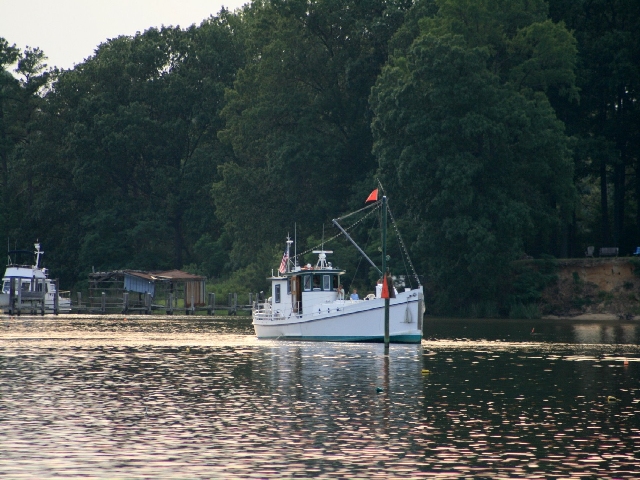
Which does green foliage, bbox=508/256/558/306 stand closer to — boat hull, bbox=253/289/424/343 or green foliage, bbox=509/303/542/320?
green foliage, bbox=509/303/542/320

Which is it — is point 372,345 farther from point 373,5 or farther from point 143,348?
point 373,5

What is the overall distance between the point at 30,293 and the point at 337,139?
33437 mm

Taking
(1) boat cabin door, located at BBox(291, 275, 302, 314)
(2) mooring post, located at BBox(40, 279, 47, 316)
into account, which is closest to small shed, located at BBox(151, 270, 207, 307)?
(2) mooring post, located at BBox(40, 279, 47, 316)

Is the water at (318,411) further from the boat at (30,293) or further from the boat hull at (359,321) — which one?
the boat at (30,293)

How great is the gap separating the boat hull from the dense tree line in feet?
83.0

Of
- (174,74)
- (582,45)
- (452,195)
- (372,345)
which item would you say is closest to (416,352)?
(372,345)

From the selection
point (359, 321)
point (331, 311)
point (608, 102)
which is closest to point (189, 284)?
point (608, 102)

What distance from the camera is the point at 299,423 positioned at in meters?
29.3

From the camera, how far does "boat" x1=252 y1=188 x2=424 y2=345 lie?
193 feet

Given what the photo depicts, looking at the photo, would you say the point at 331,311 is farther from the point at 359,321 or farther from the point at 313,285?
the point at 313,285

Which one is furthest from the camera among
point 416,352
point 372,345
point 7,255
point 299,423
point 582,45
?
point 7,255

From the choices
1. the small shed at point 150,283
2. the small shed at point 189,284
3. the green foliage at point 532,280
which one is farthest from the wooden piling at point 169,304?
the green foliage at point 532,280

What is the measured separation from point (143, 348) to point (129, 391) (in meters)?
20.6

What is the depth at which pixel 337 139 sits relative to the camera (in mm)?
113375
